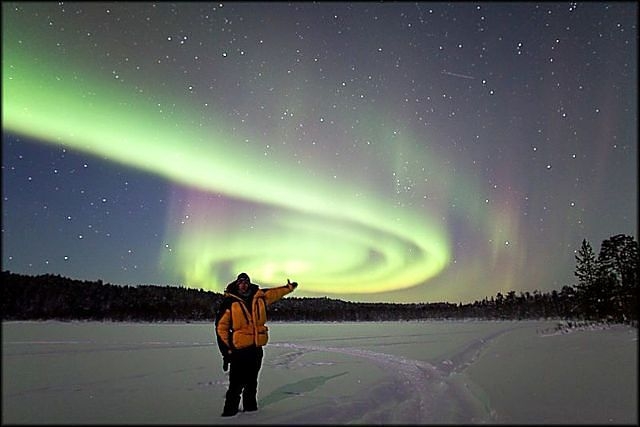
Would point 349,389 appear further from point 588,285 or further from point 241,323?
point 588,285

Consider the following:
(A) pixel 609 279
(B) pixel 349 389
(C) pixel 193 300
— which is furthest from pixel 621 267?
(C) pixel 193 300

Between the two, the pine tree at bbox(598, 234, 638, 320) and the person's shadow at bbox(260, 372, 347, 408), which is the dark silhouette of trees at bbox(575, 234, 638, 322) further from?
the person's shadow at bbox(260, 372, 347, 408)

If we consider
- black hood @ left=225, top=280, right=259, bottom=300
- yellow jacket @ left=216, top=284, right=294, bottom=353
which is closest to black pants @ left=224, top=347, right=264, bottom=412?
yellow jacket @ left=216, top=284, right=294, bottom=353

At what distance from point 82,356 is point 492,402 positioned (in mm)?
14158

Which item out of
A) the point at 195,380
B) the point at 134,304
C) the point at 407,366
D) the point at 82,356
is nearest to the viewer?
the point at 195,380

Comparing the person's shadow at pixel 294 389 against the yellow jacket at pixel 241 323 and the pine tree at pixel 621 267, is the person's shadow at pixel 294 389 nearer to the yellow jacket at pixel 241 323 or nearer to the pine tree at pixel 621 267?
the yellow jacket at pixel 241 323

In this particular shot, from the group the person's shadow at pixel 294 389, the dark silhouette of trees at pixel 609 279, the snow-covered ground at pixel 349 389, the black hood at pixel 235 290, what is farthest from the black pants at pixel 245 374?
the dark silhouette of trees at pixel 609 279

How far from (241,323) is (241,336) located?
22 centimetres

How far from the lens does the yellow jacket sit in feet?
26.9

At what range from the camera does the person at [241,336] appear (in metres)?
8.16

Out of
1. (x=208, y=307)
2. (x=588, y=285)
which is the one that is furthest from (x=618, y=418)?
(x=208, y=307)

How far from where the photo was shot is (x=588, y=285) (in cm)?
5106

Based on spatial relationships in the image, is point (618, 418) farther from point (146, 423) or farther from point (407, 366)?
point (407, 366)

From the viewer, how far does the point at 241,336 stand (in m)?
8.20
